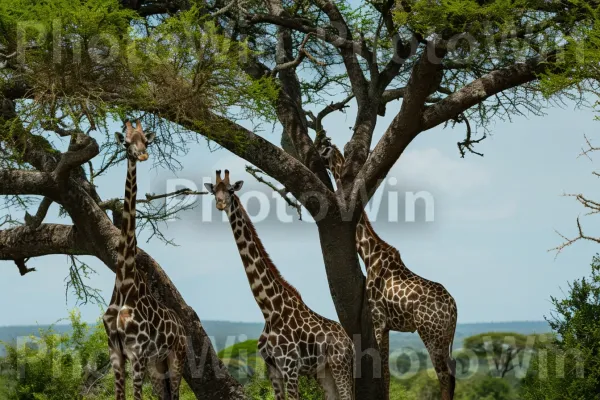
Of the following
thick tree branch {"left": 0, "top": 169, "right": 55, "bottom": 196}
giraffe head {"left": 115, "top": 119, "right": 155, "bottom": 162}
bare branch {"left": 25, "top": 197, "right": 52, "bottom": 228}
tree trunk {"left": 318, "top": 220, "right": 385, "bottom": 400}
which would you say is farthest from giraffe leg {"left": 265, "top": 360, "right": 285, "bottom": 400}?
bare branch {"left": 25, "top": 197, "right": 52, "bottom": 228}

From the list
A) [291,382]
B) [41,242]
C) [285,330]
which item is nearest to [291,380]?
[291,382]

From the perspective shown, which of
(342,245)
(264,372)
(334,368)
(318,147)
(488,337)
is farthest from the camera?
(488,337)

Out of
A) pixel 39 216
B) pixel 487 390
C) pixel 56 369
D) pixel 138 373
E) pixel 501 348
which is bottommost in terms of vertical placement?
pixel 487 390

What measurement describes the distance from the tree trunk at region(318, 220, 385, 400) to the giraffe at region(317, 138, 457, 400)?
0.28 metres

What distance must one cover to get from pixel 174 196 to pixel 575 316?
4.80 metres

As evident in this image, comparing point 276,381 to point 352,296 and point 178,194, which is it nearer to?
point 352,296

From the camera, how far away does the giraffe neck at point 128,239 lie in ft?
25.6

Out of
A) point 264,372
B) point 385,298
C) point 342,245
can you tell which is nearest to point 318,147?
point 342,245

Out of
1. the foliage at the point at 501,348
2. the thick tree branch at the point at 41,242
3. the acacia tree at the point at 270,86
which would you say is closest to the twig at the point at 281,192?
the acacia tree at the point at 270,86

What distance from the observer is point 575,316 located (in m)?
10.4

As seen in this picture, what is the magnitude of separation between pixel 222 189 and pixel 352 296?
295cm

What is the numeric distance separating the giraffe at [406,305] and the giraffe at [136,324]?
238 cm

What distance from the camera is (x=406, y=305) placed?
9.41 meters

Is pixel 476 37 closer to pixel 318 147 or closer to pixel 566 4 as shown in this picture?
pixel 566 4
